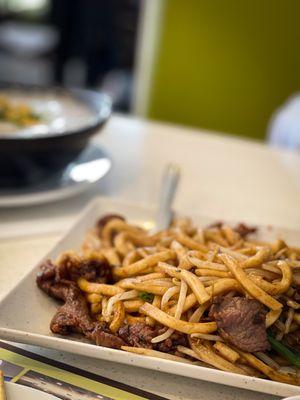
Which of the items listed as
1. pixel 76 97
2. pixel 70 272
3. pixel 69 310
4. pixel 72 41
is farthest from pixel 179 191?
pixel 72 41

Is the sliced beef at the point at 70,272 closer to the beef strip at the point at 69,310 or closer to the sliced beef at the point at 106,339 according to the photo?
the beef strip at the point at 69,310

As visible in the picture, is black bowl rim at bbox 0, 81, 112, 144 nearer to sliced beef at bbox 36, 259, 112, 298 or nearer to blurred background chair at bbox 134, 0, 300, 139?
sliced beef at bbox 36, 259, 112, 298

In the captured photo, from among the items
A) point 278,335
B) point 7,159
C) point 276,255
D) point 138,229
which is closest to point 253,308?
point 278,335

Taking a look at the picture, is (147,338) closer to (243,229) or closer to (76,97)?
(243,229)

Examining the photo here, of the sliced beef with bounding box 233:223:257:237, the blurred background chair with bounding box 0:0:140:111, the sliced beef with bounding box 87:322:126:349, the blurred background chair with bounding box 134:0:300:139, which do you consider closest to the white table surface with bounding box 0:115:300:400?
the sliced beef with bounding box 87:322:126:349

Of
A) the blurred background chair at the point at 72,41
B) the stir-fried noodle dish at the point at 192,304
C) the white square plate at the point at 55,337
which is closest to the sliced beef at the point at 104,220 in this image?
the white square plate at the point at 55,337

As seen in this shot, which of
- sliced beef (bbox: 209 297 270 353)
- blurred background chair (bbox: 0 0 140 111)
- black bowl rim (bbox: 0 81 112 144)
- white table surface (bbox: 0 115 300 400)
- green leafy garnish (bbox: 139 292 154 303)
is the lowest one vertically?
blurred background chair (bbox: 0 0 140 111)

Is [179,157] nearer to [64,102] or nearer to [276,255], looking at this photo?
[64,102]
